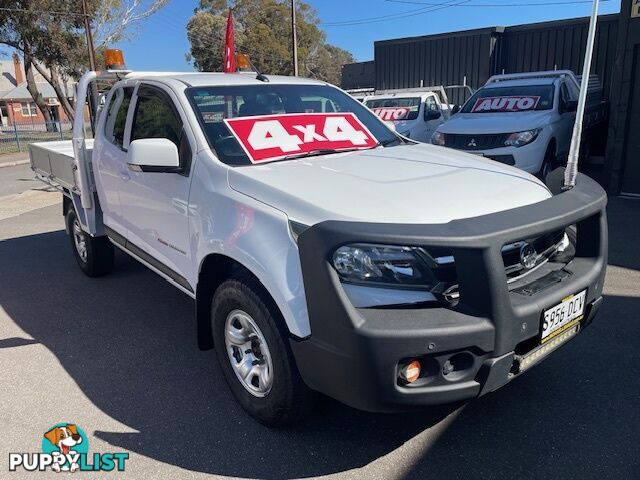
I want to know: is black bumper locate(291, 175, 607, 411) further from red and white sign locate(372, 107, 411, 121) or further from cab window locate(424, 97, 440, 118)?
cab window locate(424, 97, 440, 118)

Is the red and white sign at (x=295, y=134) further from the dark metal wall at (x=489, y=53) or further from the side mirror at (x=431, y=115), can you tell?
the dark metal wall at (x=489, y=53)

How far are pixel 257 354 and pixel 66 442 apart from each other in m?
1.14

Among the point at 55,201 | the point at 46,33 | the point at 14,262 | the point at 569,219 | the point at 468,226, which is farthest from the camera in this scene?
the point at 46,33

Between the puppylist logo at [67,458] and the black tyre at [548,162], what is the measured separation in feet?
23.4

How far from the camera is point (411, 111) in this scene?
39.6 feet

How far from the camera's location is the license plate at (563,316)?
8.30ft

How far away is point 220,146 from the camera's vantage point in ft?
10.8

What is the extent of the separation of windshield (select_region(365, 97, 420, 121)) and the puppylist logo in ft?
32.7

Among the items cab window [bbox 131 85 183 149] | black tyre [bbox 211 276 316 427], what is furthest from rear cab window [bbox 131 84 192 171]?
black tyre [bbox 211 276 316 427]

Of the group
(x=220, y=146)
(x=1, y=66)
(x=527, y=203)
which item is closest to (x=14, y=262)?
(x=220, y=146)

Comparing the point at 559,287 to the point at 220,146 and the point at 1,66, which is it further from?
the point at 1,66

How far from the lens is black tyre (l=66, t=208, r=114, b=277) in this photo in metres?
5.42

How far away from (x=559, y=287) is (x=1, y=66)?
7692cm

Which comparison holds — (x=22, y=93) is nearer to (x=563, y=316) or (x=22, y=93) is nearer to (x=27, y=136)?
(x=27, y=136)
